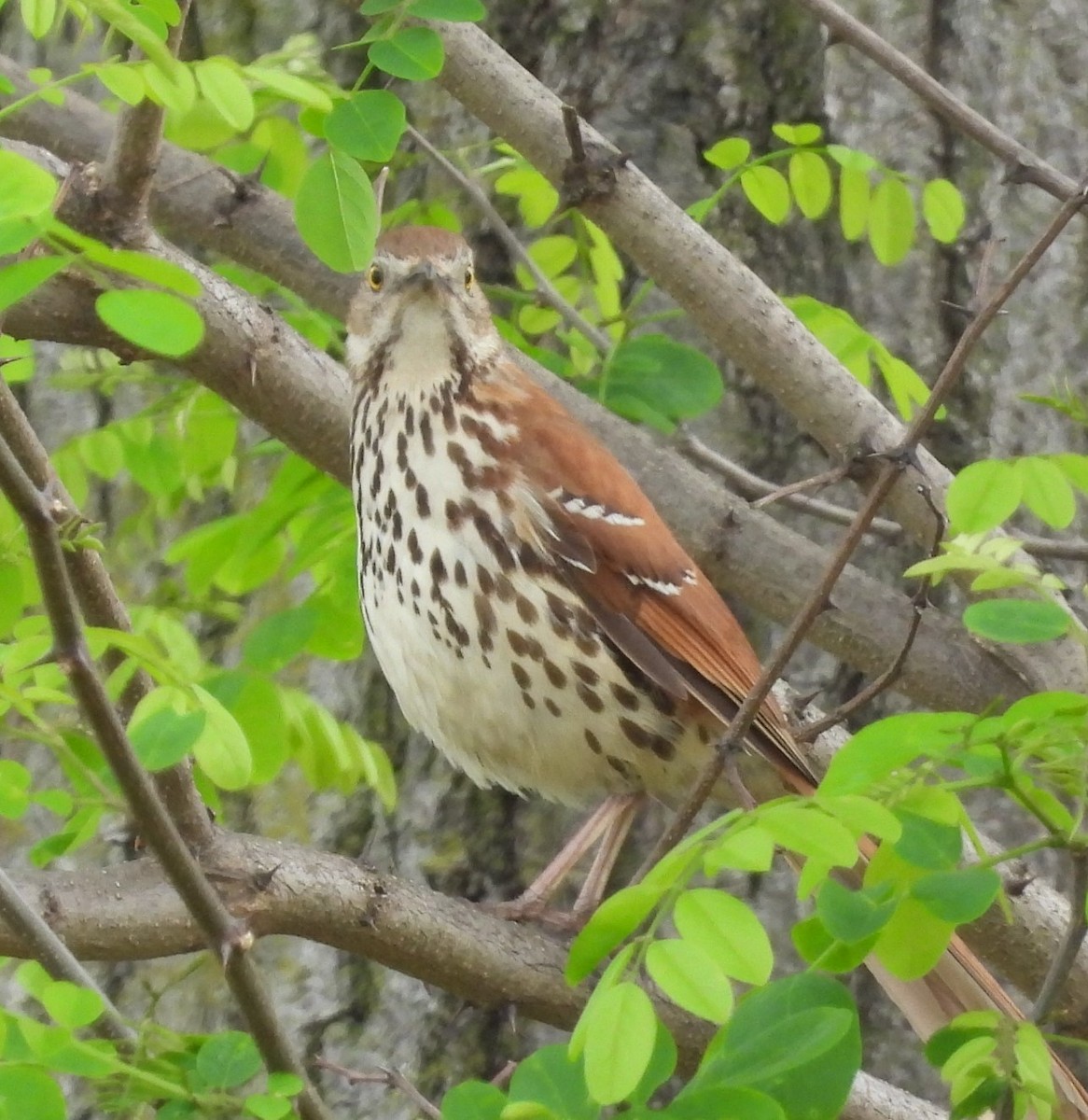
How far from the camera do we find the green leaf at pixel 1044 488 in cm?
164

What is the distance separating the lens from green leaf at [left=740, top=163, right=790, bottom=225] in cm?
268

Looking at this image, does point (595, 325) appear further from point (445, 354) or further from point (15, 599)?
point (15, 599)

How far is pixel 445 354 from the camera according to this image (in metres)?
2.79

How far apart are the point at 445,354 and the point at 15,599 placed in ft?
2.91

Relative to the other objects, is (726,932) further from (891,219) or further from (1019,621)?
(891,219)

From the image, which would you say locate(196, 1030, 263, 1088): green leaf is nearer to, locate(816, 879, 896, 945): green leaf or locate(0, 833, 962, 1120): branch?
locate(0, 833, 962, 1120): branch

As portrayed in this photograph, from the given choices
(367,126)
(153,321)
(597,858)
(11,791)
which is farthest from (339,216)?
(597,858)

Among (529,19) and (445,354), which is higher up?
(529,19)

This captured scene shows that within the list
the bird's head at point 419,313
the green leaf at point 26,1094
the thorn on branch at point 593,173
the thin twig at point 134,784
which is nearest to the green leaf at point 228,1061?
the thin twig at point 134,784

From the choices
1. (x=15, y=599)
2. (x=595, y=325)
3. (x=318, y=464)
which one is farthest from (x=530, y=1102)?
(x=595, y=325)

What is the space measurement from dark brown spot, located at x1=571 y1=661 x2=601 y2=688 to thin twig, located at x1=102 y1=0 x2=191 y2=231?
0.92 metres

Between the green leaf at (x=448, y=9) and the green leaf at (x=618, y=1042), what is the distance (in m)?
1.29

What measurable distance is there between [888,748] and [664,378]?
1.60m

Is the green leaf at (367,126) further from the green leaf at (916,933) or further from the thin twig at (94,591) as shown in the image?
the green leaf at (916,933)
